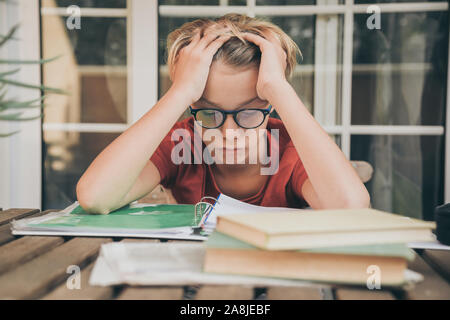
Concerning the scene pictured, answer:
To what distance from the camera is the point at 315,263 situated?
46cm

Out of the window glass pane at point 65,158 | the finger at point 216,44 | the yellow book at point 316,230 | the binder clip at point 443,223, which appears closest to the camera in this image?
the yellow book at point 316,230

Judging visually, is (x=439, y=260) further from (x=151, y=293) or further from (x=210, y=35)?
(x=210, y=35)

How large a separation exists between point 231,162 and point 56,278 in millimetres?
794

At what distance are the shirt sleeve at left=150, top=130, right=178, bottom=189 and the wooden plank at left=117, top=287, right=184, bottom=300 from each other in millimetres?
798

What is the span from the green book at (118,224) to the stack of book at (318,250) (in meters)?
0.23

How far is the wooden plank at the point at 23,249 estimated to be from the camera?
57 centimetres

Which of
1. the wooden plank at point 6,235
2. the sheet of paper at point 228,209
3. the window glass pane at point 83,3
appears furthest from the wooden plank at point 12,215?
the window glass pane at point 83,3

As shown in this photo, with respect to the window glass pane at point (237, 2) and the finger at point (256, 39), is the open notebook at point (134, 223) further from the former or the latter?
the window glass pane at point (237, 2)

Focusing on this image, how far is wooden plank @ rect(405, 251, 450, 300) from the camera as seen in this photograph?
456 mm

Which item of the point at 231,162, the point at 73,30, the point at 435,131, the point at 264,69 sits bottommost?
the point at 231,162

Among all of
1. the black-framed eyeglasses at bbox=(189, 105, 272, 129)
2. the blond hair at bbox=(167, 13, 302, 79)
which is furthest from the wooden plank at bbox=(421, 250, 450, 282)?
the blond hair at bbox=(167, 13, 302, 79)
